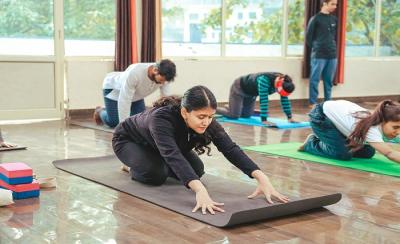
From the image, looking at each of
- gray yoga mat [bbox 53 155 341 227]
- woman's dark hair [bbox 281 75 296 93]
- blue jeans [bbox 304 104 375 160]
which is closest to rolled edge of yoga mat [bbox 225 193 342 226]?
gray yoga mat [bbox 53 155 341 227]

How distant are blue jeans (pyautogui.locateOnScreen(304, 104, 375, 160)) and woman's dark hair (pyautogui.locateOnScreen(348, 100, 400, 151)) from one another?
34cm

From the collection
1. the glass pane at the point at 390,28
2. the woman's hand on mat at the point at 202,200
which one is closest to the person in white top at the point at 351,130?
the woman's hand on mat at the point at 202,200

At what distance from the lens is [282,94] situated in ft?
18.2

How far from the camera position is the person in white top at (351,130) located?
3.40 meters

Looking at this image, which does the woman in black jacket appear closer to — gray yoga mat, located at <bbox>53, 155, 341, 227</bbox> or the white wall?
gray yoga mat, located at <bbox>53, 155, 341, 227</bbox>

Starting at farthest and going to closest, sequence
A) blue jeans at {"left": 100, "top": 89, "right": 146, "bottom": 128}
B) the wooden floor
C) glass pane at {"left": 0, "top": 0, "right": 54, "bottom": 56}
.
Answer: glass pane at {"left": 0, "top": 0, "right": 54, "bottom": 56}
blue jeans at {"left": 100, "top": 89, "right": 146, "bottom": 128}
the wooden floor

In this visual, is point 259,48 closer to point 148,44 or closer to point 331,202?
point 148,44

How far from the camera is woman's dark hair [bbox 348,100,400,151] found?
3354 millimetres

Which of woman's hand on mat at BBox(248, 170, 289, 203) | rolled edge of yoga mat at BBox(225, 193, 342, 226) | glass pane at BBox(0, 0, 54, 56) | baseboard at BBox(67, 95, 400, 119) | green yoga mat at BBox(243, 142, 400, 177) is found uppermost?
glass pane at BBox(0, 0, 54, 56)

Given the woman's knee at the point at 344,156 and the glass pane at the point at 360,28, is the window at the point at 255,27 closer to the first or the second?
the glass pane at the point at 360,28

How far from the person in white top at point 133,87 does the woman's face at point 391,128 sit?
158 cm

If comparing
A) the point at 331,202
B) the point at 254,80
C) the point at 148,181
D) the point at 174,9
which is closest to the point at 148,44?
the point at 174,9

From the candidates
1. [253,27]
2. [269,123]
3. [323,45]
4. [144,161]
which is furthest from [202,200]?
[253,27]

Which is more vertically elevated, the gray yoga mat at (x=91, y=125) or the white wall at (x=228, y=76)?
the white wall at (x=228, y=76)
